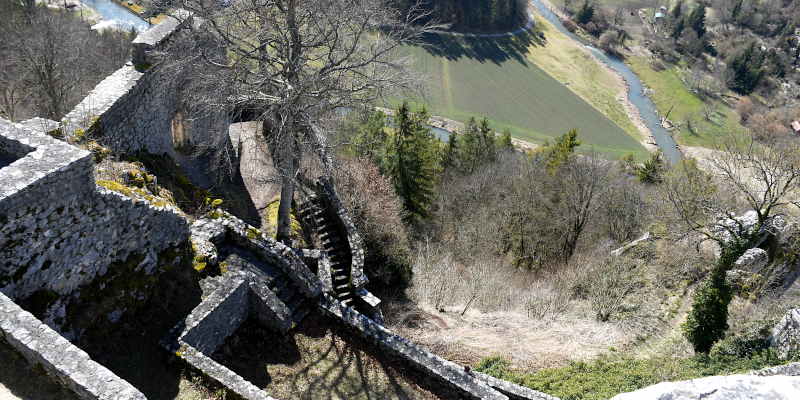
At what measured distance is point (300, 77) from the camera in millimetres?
15156

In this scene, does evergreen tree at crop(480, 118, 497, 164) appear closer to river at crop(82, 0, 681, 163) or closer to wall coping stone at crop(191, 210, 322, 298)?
river at crop(82, 0, 681, 163)

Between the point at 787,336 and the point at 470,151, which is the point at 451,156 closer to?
the point at 470,151

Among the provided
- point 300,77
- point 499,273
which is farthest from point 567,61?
point 300,77

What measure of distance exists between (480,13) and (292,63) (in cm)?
6523

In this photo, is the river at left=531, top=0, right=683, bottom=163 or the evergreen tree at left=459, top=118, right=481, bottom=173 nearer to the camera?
the evergreen tree at left=459, top=118, right=481, bottom=173

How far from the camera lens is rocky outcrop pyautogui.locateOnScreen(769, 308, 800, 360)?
14070 mm

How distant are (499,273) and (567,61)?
63524 mm

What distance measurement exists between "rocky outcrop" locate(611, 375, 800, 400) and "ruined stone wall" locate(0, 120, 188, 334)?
359 inches

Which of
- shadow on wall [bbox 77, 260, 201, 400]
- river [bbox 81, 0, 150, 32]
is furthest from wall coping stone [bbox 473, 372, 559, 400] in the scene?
river [bbox 81, 0, 150, 32]

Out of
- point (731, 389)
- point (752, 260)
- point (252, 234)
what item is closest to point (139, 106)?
point (252, 234)

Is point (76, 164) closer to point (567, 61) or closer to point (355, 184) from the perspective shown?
point (355, 184)

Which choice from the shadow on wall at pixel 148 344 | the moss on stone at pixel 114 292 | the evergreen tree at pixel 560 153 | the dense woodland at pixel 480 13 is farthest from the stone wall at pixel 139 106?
the dense woodland at pixel 480 13

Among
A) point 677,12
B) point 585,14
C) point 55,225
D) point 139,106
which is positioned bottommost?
point 55,225

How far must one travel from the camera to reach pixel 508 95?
67688mm
